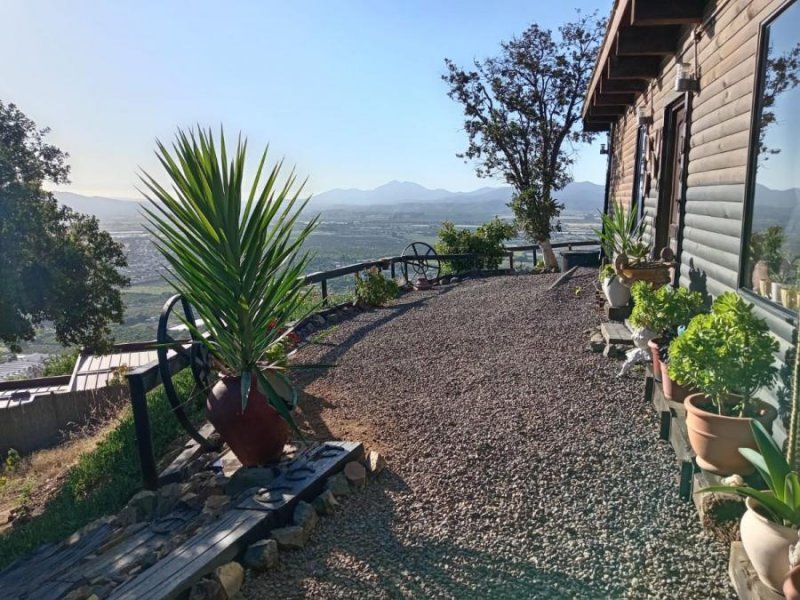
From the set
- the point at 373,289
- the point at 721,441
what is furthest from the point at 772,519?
the point at 373,289

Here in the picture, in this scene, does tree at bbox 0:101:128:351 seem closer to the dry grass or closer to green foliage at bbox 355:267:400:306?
the dry grass

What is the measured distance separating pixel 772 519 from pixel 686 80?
12.7ft

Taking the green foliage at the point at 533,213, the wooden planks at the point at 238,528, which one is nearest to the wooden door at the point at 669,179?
the wooden planks at the point at 238,528

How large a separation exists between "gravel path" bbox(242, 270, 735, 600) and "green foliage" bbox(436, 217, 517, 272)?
24.3 feet

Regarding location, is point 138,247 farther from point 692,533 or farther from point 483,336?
point 692,533

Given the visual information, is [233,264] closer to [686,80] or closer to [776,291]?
[776,291]

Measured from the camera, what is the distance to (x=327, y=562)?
2271 millimetres

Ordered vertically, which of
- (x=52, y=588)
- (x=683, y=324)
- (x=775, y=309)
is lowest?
(x=52, y=588)

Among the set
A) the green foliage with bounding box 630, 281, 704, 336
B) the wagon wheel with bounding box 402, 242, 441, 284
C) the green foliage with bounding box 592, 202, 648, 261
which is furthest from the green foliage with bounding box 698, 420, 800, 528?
the wagon wheel with bounding box 402, 242, 441, 284

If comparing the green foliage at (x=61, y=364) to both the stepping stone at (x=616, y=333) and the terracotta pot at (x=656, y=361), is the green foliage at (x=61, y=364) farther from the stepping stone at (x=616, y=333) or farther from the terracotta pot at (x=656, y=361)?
the terracotta pot at (x=656, y=361)

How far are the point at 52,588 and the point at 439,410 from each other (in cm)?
228

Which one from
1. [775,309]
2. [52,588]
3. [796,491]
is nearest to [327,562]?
[52,588]

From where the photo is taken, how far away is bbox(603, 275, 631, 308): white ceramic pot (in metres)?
5.18

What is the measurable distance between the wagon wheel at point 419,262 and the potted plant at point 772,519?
8.30 metres
